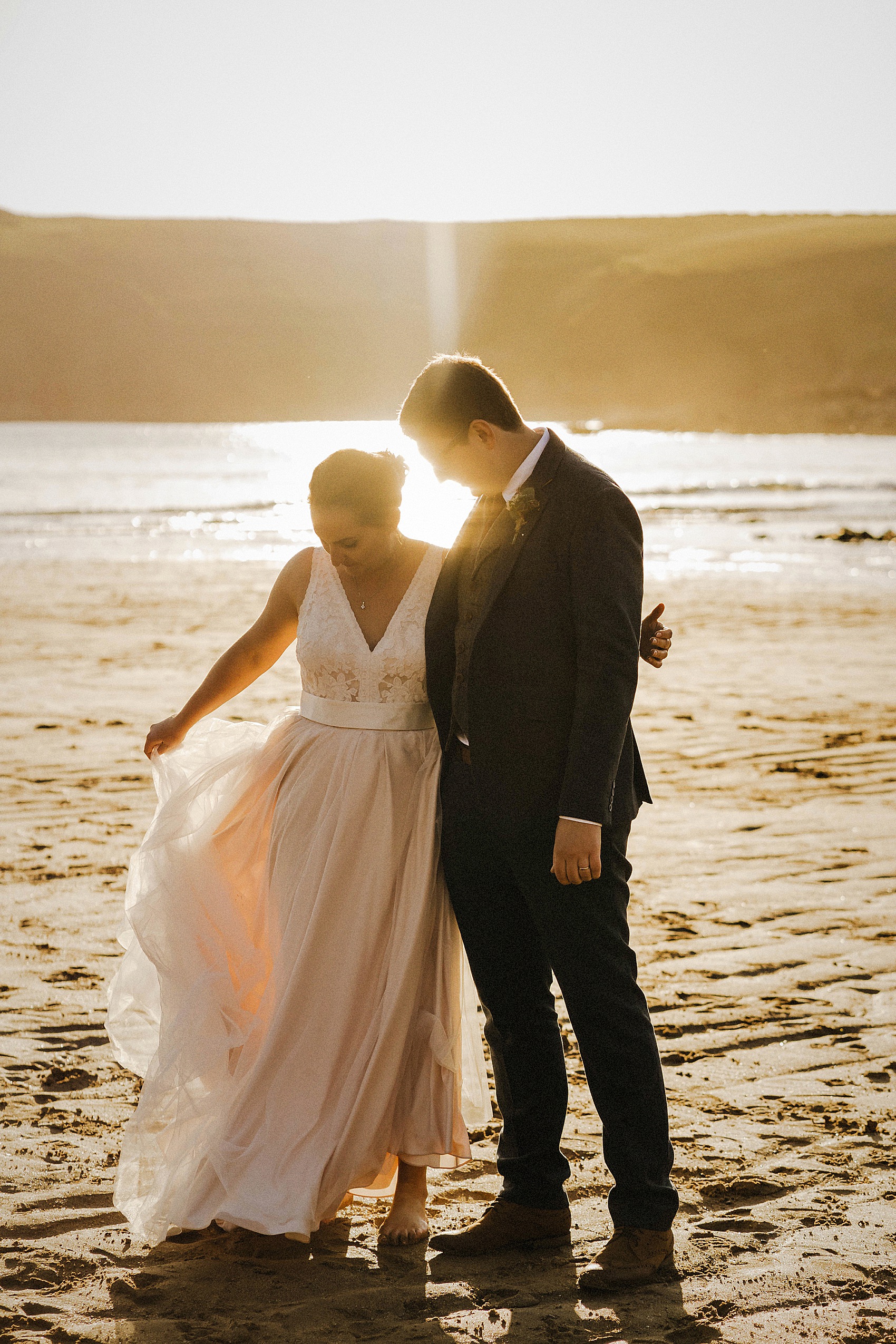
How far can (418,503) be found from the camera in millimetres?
31188

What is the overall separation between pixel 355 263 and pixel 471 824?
141 meters

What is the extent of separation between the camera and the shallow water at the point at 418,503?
21062 mm

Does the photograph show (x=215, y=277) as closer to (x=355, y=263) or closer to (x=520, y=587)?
(x=355, y=263)

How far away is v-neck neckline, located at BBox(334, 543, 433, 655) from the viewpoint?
10.8 ft

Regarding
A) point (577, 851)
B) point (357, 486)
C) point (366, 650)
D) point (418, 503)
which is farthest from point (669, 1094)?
point (418, 503)

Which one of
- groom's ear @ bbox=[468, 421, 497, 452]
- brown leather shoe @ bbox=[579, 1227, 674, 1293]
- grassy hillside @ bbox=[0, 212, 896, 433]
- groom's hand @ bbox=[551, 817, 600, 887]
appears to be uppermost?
grassy hillside @ bbox=[0, 212, 896, 433]

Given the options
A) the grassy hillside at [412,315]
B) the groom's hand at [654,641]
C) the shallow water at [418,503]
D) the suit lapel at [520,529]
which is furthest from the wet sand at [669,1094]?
the grassy hillside at [412,315]

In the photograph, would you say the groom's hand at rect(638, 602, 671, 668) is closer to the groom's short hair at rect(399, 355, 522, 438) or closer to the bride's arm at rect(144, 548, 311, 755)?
the groom's short hair at rect(399, 355, 522, 438)

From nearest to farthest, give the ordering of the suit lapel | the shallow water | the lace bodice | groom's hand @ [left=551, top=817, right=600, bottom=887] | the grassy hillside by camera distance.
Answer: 1. groom's hand @ [left=551, top=817, right=600, bottom=887]
2. the suit lapel
3. the lace bodice
4. the shallow water
5. the grassy hillside

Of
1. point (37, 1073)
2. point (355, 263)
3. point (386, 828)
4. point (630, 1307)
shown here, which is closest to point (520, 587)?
point (386, 828)

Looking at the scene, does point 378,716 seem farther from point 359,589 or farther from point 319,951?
point 319,951

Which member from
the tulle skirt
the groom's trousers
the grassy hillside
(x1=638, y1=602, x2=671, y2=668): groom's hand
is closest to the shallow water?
(x1=638, y1=602, x2=671, y2=668): groom's hand

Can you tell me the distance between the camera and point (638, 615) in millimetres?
2852

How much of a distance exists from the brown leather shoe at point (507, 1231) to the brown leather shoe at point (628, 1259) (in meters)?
0.16
